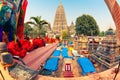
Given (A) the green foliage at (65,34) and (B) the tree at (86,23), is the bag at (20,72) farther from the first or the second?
(A) the green foliage at (65,34)

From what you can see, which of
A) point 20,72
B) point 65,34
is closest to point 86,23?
point 20,72

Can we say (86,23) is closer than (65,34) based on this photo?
Yes

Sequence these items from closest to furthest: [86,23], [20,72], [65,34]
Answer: [20,72] → [86,23] → [65,34]

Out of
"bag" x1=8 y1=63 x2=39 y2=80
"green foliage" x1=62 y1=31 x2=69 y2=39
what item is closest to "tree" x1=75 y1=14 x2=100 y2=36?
"bag" x1=8 y1=63 x2=39 y2=80

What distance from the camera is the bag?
6.66 feet

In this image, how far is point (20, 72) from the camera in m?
2.08

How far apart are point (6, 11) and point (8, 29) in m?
0.39

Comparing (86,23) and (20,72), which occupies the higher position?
(86,23)

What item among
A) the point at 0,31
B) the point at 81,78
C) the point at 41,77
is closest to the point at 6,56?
the point at 41,77

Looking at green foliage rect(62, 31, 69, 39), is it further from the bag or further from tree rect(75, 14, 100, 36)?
the bag

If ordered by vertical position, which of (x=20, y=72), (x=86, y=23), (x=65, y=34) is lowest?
(x=20, y=72)

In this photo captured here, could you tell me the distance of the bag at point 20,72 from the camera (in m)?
2.03

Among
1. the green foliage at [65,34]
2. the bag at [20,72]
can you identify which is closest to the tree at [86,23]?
the bag at [20,72]

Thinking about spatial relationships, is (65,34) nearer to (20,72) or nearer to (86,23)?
(86,23)
